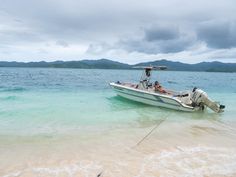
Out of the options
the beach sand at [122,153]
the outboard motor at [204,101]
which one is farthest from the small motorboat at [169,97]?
the beach sand at [122,153]

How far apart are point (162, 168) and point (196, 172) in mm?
795

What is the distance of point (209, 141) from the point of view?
382 inches

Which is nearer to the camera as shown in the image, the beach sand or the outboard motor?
the beach sand

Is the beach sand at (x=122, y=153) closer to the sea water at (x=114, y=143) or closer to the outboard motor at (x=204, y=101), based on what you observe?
the sea water at (x=114, y=143)

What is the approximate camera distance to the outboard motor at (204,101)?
15.7 meters

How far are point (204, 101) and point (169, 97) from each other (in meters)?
1.93

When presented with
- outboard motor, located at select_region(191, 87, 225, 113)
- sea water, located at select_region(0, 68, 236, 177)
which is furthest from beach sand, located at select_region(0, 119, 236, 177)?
outboard motor, located at select_region(191, 87, 225, 113)

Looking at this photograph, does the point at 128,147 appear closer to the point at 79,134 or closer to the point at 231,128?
the point at 79,134

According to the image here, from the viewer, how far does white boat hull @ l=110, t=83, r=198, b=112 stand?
15.8m

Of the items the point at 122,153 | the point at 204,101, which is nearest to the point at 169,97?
the point at 204,101

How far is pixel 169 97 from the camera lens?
16.2 m

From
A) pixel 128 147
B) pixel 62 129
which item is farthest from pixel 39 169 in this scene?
pixel 62 129

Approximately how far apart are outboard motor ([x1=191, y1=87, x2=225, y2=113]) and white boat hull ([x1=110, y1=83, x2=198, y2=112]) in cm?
52

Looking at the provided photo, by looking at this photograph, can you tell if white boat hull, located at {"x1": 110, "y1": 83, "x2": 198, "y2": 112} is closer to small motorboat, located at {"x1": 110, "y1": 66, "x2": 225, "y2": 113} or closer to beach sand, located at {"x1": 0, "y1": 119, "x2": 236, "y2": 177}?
small motorboat, located at {"x1": 110, "y1": 66, "x2": 225, "y2": 113}
